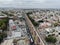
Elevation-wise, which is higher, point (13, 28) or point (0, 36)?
point (0, 36)

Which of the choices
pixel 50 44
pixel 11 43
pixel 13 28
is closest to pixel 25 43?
pixel 11 43

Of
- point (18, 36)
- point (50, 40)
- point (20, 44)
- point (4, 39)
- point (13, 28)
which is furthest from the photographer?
point (13, 28)

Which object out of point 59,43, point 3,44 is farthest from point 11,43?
point 59,43

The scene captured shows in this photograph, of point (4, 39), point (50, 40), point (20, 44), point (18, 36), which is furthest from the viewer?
point (18, 36)

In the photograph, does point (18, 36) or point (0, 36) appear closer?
point (0, 36)

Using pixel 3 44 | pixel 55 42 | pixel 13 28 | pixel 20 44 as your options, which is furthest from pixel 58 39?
pixel 13 28

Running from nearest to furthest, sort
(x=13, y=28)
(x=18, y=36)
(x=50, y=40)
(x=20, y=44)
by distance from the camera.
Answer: (x=20, y=44)
(x=50, y=40)
(x=18, y=36)
(x=13, y=28)

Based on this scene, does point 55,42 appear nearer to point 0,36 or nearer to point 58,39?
point 58,39

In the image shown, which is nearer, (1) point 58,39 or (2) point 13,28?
(1) point 58,39

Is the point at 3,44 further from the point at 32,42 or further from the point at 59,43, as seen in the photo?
the point at 59,43
